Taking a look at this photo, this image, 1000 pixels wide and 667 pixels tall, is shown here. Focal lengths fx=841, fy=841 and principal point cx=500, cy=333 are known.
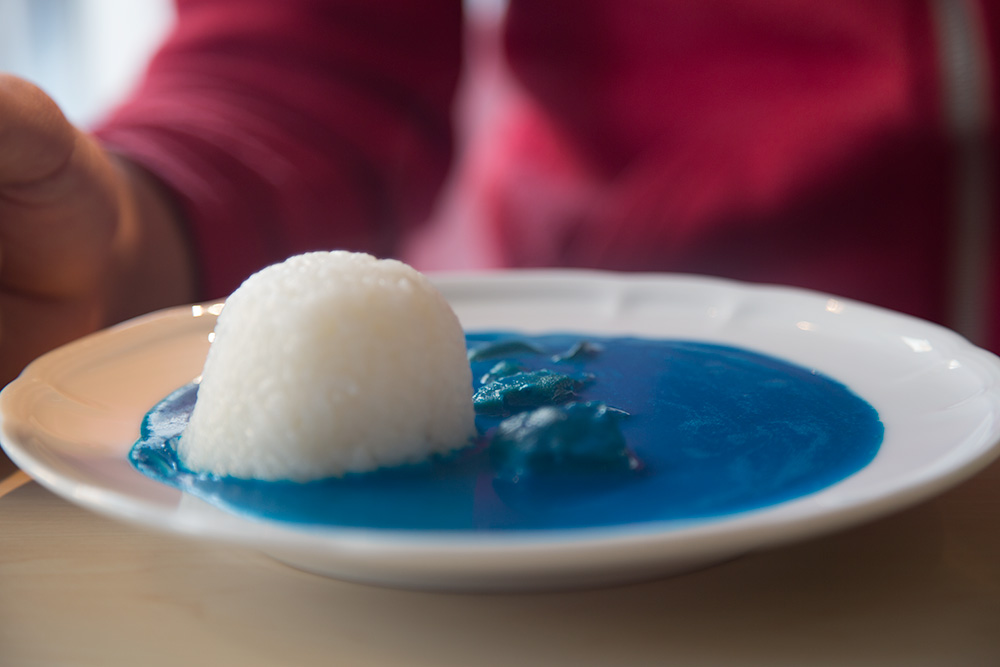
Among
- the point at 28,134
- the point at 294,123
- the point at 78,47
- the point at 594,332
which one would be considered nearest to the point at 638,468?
the point at 594,332

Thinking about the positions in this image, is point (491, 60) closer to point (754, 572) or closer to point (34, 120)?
point (34, 120)

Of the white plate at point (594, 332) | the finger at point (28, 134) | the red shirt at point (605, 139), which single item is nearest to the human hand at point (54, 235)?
the finger at point (28, 134)

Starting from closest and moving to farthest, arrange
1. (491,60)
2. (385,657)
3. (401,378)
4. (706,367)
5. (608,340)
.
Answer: (385,657)
(401,378)
(706,367)
(608,340)
(491,60)

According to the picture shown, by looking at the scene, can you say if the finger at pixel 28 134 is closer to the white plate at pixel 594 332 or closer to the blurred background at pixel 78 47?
the white plate at pixel 594 332

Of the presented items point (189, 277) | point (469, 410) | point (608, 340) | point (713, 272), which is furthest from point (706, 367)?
point (189, 277)

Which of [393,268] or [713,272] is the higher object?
[393,268]

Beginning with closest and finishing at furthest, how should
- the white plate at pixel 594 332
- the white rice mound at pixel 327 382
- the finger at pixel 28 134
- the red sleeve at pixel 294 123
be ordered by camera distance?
the white plate at pixel 594 332, the white rice mound at pixel 327 382, the finger at pixel 28 134, the red sleeve at pixel 294 123
